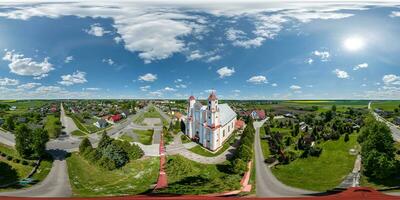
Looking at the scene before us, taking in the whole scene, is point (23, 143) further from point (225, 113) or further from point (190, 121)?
point (225, 113)

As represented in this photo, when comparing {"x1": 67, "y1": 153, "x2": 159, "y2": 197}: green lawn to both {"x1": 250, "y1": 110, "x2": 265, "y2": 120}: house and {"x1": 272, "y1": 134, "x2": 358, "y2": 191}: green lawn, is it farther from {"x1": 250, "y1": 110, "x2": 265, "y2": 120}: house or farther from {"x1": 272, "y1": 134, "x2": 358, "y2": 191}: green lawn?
{"x1": 272, "y1": 134, "x2": 358, "y2": 191}: green lawn

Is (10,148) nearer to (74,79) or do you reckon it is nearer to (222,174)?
(74,79)

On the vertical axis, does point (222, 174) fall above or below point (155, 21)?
below

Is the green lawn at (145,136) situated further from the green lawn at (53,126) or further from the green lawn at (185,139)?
the green lawn at (53,126)

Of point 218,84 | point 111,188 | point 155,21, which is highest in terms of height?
point 155,21

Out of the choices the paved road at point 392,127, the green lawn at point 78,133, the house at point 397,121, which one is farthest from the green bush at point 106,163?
the house at point 397,121

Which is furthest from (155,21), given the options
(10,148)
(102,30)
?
A: (10,148)

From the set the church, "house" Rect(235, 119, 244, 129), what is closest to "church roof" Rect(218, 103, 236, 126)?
the church
